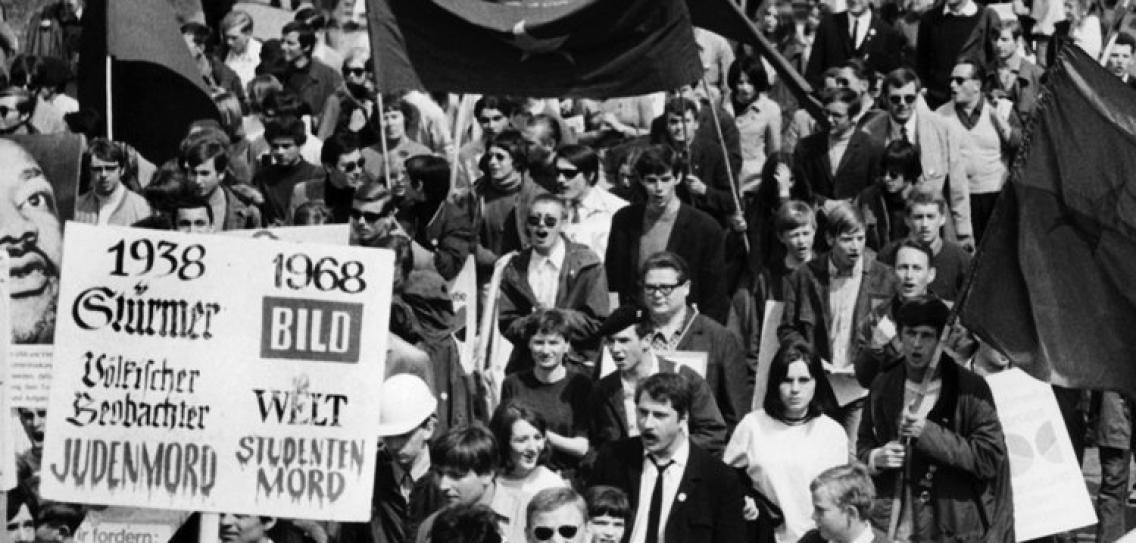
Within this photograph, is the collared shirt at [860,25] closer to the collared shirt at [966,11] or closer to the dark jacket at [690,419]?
the collared shirt at [966,11]

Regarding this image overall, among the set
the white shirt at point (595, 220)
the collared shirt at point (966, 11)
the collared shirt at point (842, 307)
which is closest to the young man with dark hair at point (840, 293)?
the collared shirt at point (842, 307)

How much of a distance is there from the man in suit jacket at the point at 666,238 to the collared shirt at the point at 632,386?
2316 mm

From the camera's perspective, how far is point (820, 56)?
76.3ft

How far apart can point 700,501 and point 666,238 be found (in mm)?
4132

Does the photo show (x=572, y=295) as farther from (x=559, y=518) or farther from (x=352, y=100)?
(x=352, y=100)

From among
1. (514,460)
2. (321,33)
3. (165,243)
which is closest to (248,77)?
(321,33)

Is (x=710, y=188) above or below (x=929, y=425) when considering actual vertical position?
above

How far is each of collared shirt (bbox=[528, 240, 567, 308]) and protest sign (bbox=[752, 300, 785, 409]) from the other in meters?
1.06

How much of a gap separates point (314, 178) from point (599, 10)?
110 inches

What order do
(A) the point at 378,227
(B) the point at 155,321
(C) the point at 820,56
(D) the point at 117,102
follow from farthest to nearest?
(C) the point at 820,56 → (D) the point at 117,102 → (A) the point at 378,227 → (B) the point at 155,321

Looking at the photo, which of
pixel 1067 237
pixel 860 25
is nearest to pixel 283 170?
pixel 860 25

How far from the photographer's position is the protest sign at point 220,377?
10.8 metres

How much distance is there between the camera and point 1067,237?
1241 centimetres

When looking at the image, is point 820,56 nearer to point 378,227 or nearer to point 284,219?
point 284,219
